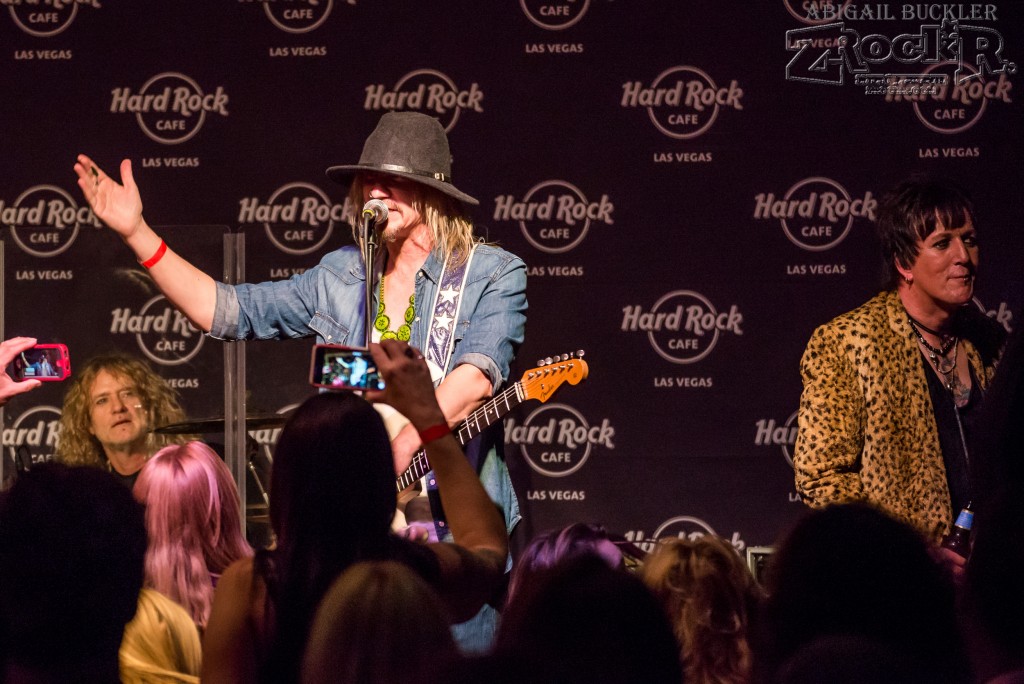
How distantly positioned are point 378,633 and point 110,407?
11.8 ft

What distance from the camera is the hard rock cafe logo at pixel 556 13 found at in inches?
235

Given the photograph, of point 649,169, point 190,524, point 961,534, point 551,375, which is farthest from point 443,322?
point 649,169

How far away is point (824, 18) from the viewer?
5.93m

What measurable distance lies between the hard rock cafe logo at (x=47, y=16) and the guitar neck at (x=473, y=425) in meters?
3.67

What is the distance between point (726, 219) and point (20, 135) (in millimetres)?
3466

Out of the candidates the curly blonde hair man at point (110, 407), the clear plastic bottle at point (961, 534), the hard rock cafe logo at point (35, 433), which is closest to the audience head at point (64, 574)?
the clear plastic bottle at point (961, 534)

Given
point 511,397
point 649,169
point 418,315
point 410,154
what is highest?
point 649,169

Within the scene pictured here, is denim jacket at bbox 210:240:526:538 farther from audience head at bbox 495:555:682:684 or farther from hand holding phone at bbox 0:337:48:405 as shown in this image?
audience head at bbox 495:555:682:684

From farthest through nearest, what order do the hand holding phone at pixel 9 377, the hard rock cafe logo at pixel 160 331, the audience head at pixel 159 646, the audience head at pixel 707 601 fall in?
the hard rock cafe logo at pixel 160 331 < the hand holding phone at pixel 9 377 < the audience head at pixel 707 601 < the audience head at pixel 159 646

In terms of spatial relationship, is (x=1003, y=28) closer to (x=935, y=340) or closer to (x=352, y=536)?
(x=935, y=340)

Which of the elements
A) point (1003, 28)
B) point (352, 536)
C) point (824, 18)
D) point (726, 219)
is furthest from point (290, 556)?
point (1003, 28)

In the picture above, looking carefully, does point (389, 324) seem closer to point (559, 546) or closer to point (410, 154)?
point (410, 154)

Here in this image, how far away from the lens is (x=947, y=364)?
3809 mm

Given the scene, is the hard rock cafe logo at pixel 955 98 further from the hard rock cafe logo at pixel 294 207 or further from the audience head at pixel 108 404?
the audience head at pixel 108 404
